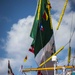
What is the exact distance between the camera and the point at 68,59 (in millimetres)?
38594

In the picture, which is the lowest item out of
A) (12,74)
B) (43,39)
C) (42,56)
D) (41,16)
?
(12,74)

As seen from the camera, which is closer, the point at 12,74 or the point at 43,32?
the point at 12,74

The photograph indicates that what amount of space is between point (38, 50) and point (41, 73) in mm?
3867

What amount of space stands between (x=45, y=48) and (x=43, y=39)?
5.63 ft

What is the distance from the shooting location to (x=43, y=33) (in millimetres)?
54219

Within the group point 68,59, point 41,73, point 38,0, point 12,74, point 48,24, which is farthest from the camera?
point 48,24

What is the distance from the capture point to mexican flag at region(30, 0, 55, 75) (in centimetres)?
5078

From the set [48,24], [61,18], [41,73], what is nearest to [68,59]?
[61,18]

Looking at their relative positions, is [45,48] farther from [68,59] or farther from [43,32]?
[68,59]

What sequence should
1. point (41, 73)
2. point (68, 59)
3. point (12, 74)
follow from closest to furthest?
1. point (68, 59)
2. point (12, 74)
3. point (41, 73)

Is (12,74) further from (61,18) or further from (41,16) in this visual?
(41,16)

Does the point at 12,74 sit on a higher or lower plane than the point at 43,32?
lower

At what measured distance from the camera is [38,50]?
50.7 m

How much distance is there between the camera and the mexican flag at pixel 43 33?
1999 inches
